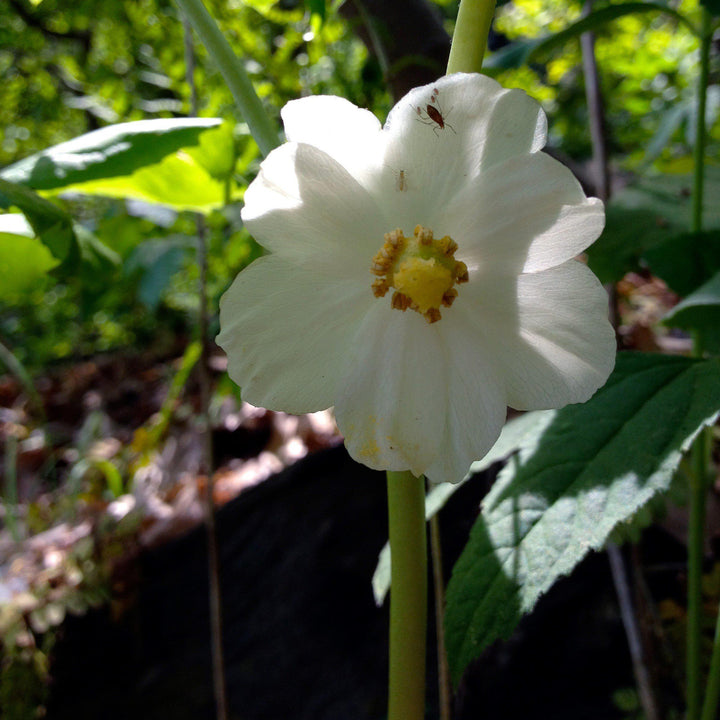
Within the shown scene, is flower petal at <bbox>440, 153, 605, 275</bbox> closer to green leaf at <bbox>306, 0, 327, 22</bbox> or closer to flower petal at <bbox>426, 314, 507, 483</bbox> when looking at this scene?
flower petal at <bbox>426, 314, 507, 483</bbox>

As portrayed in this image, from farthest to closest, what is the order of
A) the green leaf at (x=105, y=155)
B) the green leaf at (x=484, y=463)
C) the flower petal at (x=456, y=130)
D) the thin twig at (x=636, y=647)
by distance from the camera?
the thin twig at (x=636, y=647), the green leaf at (x=484, y=463), the green leaf at (x=105, y=155), the flower petal at (x=456, y=130)

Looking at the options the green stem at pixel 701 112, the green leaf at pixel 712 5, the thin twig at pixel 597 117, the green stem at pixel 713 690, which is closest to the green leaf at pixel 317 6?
the green leaf at pixel 712 5

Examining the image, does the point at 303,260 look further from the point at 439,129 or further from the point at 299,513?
the point at 299,513

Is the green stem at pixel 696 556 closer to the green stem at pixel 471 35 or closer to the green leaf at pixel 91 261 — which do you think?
the green stem at pixel 471 35

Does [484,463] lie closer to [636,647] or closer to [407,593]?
[407,593]

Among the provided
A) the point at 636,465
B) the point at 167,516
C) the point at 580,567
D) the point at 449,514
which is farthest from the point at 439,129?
the point at 167,516

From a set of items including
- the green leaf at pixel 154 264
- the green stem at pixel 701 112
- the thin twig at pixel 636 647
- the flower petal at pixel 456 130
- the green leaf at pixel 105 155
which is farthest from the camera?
the green leaf at pixel 154 264

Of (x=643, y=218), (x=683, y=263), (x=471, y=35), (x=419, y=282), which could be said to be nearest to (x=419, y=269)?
(x=419, y=282)

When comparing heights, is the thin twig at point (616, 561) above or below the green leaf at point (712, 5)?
below
